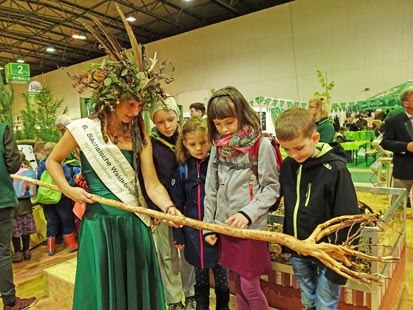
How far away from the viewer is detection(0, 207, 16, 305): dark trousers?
2.17 metres

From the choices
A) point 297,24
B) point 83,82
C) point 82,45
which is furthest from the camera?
point 82,45

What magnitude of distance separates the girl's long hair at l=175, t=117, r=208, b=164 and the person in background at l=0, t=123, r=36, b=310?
Result: 1219 mm

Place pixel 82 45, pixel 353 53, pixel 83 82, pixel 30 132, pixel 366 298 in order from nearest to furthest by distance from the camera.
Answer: pixel 83 82 < pixel 366 298 < pixel 30 132 < pixel 353 53 < pixel 82 45

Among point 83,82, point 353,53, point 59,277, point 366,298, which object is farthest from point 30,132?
point 353,53

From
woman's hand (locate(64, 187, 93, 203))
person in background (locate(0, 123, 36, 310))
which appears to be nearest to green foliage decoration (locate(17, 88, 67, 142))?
person in background (locate(0, 123, 36, 310))

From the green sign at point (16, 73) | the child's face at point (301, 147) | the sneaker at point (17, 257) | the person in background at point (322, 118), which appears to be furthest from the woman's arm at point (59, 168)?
the green sign at point (16, 73)

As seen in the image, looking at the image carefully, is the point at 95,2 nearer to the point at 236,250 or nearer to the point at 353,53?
the point at 353,53

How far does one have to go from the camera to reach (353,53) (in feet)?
28.0

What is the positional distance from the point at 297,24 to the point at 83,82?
910cm

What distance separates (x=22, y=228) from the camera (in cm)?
339

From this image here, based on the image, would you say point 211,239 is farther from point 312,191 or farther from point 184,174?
point 312,191

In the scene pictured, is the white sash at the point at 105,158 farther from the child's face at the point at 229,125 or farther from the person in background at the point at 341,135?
the person in background at the point at 341,135

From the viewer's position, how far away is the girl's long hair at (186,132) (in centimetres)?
171

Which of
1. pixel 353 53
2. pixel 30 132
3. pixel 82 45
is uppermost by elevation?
pixel 82 45
